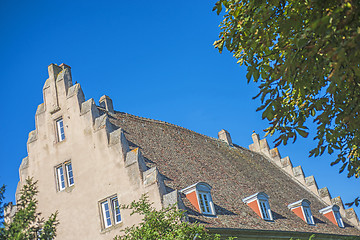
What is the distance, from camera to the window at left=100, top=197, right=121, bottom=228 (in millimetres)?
23188

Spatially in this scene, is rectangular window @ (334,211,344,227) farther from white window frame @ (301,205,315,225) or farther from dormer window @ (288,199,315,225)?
dormer window @ (288,199,315,225)

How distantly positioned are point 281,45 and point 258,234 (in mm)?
15838

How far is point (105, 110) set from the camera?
28.5 meters

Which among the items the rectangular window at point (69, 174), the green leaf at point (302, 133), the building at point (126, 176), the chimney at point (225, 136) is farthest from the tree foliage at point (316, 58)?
the chimney at point (225, 136)

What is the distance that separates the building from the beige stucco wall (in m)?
0.05

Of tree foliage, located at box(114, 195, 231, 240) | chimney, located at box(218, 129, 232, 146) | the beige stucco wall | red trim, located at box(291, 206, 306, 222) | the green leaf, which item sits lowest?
the green leaf

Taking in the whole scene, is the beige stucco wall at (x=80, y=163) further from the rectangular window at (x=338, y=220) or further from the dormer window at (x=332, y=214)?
the rectangular window at (x=338, y=220)

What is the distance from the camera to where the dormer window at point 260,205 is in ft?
88.0

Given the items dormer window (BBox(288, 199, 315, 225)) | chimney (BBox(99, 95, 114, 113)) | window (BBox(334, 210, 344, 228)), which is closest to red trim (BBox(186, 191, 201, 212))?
chimney (BBox(99, 95, 114, 113))

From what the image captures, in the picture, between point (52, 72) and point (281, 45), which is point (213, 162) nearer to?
point (52, 72)

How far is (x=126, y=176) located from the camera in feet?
75.7

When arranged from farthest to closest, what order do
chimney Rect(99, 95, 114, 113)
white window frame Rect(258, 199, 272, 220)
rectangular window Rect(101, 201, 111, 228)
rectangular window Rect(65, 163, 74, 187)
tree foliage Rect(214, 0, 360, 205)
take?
chimney Rect(99, 95, 114, 113)
white window frame Rect(258, 199, 272, 220)
rectangular window Rect(65, 163, 74, 187)
rectangular window Rect(101, 201, 111, 228)
tree foliage Rect(214, 0, 360, 205)

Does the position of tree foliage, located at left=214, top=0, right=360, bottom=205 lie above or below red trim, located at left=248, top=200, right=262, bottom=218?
below

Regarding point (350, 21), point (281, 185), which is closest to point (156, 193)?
point (350, 21)
